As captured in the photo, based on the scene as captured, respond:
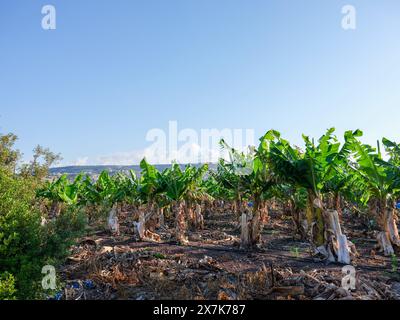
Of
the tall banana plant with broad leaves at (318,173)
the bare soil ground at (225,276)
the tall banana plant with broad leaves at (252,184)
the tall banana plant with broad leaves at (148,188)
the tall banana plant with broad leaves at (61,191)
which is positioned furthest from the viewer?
the tall banana plant with broad leaves at (61,191)

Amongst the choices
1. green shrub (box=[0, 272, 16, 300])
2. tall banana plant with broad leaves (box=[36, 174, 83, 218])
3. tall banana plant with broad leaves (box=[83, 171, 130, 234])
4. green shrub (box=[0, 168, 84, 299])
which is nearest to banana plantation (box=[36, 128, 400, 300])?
green shrub (box=[0, 168, 84, 299])

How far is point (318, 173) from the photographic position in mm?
9703

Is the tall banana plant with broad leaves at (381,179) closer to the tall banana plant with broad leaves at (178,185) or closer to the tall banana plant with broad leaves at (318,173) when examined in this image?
the tall banana plant with broad leaves at (318,173)

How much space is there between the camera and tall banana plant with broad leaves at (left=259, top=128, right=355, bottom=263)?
9.21 m

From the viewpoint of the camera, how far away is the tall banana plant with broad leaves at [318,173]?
9.21 m

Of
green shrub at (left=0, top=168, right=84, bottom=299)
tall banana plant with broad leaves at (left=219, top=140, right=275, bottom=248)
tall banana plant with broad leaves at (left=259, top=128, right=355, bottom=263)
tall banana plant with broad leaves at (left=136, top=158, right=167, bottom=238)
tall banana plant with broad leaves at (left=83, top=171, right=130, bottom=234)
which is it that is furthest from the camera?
tall banana plant with broad leaves at (left=83, top=171, right=130, bottom=234)

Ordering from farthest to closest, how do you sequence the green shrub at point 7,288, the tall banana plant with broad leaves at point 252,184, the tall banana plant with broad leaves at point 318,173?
the tall banana plant with broad leaves at point 252,184 < the tall banana plant with broad leaves at point 318,173 < the green shrub at point 7,288

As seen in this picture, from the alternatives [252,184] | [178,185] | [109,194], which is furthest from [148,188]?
[252,184]

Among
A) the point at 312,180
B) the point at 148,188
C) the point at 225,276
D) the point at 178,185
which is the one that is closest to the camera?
the point at 225,276

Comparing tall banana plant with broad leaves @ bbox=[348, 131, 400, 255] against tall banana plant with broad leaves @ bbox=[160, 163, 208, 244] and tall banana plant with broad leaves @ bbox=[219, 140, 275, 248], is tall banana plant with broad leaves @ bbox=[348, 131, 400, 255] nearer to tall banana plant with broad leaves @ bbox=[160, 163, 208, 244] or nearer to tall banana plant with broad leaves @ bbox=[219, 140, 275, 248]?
tall banana plant with broad leaves @ bbox=[219, 140, 275, 248]

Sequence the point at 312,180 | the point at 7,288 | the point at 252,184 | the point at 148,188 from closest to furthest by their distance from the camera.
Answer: the point at 7,288 → the point at 312,180 → the point at 252,184 → the point at 148,188

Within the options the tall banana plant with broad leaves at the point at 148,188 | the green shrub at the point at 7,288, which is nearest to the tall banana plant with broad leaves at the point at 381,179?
the tall banana plant with broad leaves at the point at 148,188

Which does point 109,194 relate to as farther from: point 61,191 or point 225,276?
point 225,276
